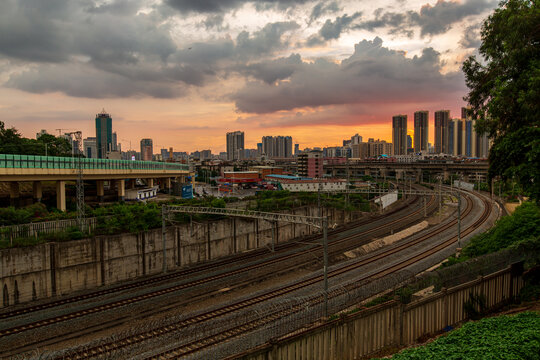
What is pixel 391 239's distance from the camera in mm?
42531

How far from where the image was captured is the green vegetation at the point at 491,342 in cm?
819

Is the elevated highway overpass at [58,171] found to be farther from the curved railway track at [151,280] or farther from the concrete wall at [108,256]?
the curved railway track at [151,280]

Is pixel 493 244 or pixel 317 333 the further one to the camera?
pixel 493 244

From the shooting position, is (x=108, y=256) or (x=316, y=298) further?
(x=108, y=256)

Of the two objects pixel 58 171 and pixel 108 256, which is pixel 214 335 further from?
pixel 58 171

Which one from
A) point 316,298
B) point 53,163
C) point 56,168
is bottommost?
point 316,298

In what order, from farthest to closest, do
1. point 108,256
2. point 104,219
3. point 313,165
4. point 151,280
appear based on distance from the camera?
point 313,165
point 104,219
point 151,280
point 108,256

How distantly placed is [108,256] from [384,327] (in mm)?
23025

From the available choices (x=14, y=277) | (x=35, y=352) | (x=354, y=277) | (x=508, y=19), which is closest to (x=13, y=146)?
(x=14, y=277)

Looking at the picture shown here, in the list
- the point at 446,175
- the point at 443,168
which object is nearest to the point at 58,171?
the point at 443,168

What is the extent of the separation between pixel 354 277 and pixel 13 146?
202 feet

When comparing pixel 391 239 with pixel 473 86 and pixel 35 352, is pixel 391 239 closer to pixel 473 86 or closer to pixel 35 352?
pixel 473 86

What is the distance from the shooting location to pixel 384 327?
13625 mm

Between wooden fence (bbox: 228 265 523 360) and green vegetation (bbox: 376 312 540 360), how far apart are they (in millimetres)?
3524
